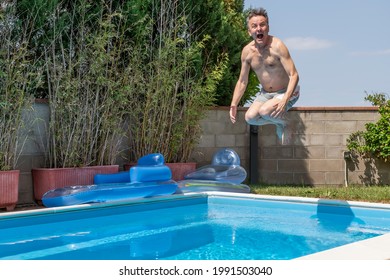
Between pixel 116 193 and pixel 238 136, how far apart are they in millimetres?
3353

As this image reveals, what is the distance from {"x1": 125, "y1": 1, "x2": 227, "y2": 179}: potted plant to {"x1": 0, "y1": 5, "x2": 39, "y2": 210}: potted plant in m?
1.56

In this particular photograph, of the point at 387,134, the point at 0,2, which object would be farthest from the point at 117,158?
the point at 387,134

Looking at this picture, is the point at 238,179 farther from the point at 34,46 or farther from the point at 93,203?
the point at 34,46

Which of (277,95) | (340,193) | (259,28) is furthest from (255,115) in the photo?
(340,193)

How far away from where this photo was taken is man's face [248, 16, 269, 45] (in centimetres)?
535

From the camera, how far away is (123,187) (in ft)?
22.1

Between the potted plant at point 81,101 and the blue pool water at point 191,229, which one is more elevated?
the potted plant at point 81,101

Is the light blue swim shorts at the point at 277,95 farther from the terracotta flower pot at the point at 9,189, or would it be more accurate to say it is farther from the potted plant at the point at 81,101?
the terracotta flower pot at the point at 9,189

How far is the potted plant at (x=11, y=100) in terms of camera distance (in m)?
6.53

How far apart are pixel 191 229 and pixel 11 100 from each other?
9.01 feet

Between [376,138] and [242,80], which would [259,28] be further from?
[376,138]

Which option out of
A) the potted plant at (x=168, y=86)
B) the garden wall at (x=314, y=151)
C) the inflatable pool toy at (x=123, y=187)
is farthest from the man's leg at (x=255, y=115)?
the garden wall at (x=314, y=151)

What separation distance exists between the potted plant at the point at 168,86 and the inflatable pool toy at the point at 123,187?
1090 millimetres

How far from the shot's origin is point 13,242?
16.3ft
